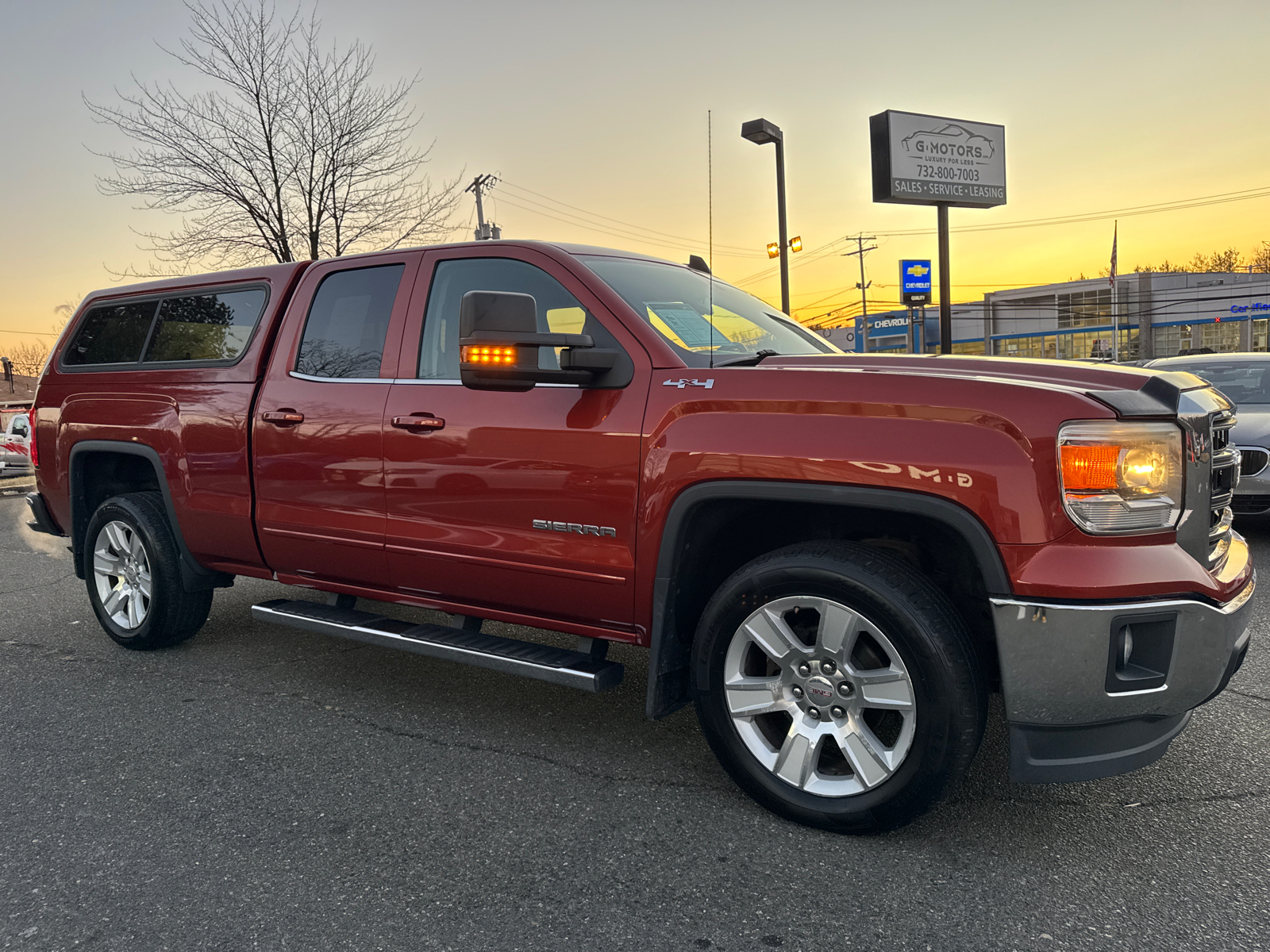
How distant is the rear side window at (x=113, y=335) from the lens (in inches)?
207

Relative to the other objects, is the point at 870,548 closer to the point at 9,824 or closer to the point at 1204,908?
the point at 1204,908

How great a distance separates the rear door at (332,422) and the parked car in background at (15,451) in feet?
40.9

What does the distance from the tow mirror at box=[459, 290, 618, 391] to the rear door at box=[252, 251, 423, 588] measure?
3.05ft

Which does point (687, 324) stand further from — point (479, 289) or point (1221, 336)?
point (1221, 336)

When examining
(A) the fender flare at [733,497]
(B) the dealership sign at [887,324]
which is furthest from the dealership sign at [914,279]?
(B) the dealership sign at [887,324]

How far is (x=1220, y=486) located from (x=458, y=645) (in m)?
2.72

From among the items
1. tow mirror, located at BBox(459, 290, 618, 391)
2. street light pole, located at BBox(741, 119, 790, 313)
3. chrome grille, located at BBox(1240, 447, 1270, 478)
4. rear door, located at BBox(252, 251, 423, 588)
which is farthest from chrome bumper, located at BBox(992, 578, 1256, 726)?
street light pole, located at BBox(741, 119, 790, 313)

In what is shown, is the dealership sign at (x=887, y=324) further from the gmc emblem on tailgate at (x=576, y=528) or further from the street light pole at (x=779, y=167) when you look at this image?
the gmc emblem on tailgate at (x=576, y=528)

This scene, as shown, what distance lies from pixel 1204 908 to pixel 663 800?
1.59m

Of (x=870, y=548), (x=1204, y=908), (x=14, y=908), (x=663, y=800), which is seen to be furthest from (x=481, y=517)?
(x=1204, y=908)

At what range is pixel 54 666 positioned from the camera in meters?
5.04

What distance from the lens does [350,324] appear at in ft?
14.1

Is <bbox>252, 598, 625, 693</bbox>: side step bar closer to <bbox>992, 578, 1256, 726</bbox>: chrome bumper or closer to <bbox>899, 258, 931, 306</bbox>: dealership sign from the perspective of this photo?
<bbox>992, 578, 1256, 726</bbox>: chrome bumper

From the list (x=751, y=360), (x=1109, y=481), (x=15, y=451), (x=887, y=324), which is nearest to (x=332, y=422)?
(x=751, y=360)
